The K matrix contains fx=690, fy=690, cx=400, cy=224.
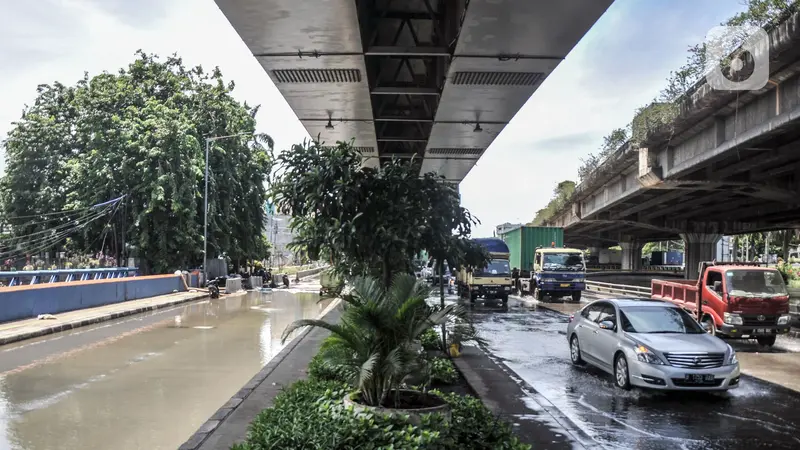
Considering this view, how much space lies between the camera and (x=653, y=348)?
1074cm

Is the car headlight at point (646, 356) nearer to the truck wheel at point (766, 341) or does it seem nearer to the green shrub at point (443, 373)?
the green shrub at point (443, 373)

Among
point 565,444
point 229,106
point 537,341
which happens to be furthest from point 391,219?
point 229,106

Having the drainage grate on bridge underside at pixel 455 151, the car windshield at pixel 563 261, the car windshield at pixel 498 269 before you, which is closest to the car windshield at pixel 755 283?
the drainage grate on bridge underside at pixel 455 151

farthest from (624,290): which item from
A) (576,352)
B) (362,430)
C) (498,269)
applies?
(362,430)

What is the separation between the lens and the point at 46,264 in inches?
1590

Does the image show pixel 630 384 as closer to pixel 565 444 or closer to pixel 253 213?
pixel 565 444

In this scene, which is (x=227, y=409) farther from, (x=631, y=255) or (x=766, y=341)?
(x=631, y=255)

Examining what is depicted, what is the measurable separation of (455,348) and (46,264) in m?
34.6

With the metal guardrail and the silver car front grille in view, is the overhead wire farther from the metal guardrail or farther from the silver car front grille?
the silver car front grille

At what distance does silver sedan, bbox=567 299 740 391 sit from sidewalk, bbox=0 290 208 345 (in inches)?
551

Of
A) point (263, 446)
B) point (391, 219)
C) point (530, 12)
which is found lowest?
point (263, 446)

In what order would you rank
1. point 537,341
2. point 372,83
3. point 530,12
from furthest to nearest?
point 537,341 < point 372,83 < point 530,12

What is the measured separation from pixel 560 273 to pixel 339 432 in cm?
2915

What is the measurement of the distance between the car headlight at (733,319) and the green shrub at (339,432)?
13.2m
